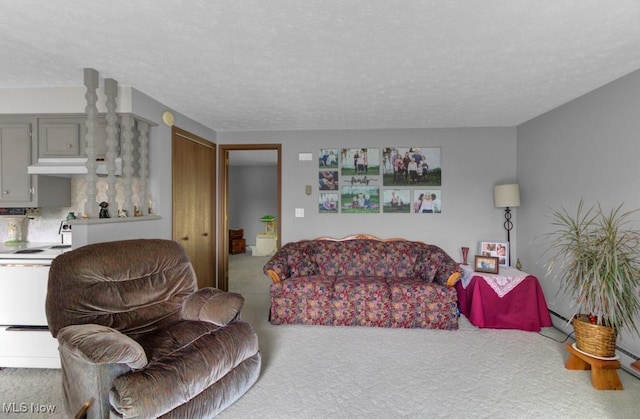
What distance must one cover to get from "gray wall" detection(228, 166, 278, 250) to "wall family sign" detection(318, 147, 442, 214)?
4713 mm

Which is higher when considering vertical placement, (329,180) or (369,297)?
(329,180)

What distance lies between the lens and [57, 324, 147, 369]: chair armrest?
1.52 m

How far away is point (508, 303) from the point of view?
3275mm

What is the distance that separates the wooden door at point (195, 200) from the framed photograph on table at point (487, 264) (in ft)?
11.4

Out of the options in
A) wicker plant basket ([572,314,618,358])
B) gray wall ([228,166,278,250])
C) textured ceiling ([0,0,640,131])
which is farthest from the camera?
gray wall ([228,166,278,250])

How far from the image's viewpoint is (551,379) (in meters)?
2.32

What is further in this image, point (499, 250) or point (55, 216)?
point (499, 250)

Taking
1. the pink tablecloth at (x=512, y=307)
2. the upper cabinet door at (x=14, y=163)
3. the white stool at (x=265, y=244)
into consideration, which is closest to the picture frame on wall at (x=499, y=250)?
the pink tablecloth at (x=512, y=307)

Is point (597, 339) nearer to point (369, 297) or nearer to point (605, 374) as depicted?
point (605, 374)

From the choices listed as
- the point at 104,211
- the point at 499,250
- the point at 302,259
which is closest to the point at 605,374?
the point at 499,250

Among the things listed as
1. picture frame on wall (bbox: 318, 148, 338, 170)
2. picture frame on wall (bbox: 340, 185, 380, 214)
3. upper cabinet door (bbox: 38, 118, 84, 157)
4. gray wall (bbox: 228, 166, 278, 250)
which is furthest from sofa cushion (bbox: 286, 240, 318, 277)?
gray wall (bbox: 228, 166, 278, 250)

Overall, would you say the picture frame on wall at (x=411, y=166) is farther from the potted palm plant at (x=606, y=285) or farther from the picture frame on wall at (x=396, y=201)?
the potted palm plant at (x=606, y=285)

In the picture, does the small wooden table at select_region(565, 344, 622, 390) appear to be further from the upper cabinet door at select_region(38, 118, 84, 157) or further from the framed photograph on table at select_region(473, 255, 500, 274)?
the upper cabinet door at select_region(38, 118, 84, 157)

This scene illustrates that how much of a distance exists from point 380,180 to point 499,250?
70.7 inches
